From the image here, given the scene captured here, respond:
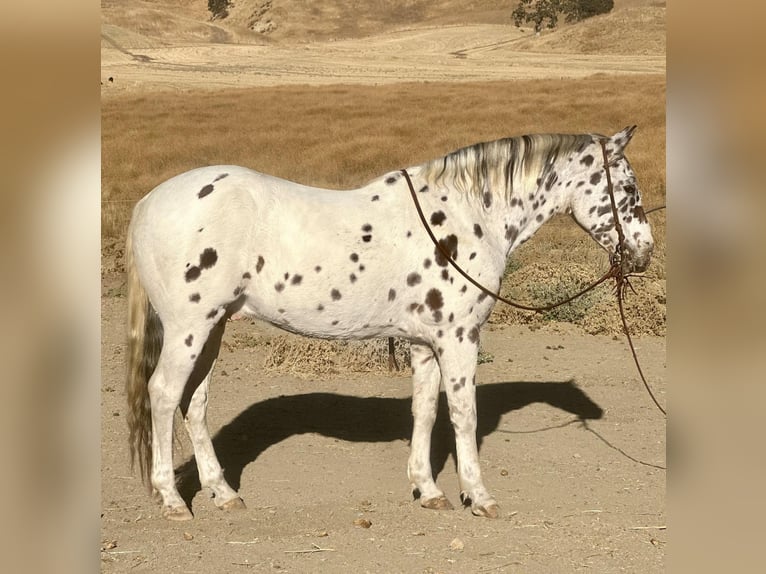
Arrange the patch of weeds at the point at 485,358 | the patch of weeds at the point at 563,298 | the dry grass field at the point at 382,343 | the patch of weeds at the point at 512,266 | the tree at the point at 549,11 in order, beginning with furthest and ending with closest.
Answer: the tree at the point at 549,11, the patch of weeds at the point at 512,266, the patch of weeds at the point at 563,298, the patch of weeds at the point at 485,358, the dry grass field at the point at 382,343

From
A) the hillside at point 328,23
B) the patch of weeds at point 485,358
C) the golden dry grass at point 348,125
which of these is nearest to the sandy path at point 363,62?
the hillside at point 328,23

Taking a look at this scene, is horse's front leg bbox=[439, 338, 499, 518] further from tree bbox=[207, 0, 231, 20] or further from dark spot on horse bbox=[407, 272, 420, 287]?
tree bbox=[207, 0, 231, 20]

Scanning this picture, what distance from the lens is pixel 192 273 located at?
447cm

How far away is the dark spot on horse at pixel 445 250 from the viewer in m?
4.73

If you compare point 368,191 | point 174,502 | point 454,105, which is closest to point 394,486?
point 174,502

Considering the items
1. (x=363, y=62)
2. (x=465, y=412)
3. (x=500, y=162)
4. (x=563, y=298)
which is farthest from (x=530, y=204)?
(x=363, y=62)

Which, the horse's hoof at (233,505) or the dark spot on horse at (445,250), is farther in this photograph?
the horse's hoof at (233,505)

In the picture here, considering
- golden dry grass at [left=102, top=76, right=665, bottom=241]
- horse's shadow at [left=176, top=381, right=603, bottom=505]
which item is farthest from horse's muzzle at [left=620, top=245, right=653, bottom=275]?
golden dry grass at [left=102, top=76, right=665, bottom=241]

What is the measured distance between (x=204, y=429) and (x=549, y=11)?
1401 cm

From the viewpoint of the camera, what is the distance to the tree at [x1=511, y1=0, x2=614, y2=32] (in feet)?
52.0

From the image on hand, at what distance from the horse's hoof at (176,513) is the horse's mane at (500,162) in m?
2.07

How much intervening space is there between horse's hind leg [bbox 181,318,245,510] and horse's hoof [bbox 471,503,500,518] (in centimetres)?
121

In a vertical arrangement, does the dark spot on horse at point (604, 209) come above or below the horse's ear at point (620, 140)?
below

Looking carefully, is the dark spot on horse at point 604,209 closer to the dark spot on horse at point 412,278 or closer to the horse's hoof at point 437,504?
the dark spot on horse at point 412,278
